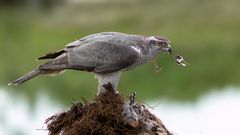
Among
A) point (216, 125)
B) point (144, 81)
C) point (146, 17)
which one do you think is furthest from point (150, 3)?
point (216, 125)

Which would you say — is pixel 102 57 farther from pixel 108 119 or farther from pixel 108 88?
pixel 108 119

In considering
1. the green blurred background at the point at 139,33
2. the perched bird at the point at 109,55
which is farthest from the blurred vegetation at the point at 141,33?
the perched bird at the point at 109,55

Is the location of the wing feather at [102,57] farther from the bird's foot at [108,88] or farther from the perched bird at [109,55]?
the bird's foot at [108,88]

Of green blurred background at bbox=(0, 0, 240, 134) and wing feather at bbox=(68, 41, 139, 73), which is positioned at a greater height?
green blurred background at bbox=(0, 0, 240, 134)

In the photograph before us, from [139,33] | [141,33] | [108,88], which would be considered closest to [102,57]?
[108,88]

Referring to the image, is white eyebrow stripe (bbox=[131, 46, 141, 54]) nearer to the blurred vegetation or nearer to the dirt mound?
the dirt mound

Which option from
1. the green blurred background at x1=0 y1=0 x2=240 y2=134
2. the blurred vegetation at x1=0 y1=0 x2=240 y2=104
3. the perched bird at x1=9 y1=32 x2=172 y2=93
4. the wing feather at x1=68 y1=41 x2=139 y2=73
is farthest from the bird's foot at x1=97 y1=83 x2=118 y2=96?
the blurred vegetation at x1=0 y1=0 x2=240 y2=104

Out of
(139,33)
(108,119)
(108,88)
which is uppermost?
(139,33)

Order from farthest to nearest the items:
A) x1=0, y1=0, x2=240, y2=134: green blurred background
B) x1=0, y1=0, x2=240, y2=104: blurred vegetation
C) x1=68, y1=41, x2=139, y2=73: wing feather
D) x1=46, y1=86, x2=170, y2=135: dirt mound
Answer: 1. x1=0, y1=0, x2=240, y2=104: blurred vegetation
2. x1=0, y1=0, x2=240, y2=134: green blurred background
3. x1=68, y1=41, x2=139, y2=73: wing feather
4. x1=46, y1=86, x2=170, y2=135: dirt mound
